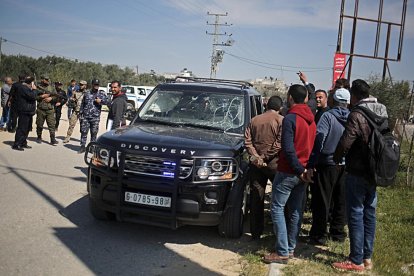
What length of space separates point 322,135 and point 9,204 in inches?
180

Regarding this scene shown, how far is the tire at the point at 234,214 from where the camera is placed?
4781 mm

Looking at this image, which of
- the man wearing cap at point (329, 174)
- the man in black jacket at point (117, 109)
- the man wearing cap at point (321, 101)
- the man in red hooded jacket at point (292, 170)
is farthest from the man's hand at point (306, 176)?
the man in black jacket at point (117, 109)

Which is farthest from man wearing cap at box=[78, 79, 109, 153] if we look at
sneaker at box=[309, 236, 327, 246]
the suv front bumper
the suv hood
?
sneaker at box=[309, 236, 327, 246]

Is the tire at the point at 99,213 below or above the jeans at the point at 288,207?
below

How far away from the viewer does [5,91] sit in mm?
13422

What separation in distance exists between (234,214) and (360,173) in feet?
5.31

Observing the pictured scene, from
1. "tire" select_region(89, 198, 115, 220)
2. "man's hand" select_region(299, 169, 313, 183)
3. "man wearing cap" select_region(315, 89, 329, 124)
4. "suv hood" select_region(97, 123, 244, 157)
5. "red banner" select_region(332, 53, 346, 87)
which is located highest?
"red banner" select_region(332, 53, 346, 87)

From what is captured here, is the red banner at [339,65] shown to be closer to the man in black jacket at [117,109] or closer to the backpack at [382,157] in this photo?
the man in black jacket at [117,109]

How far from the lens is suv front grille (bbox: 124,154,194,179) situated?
4496 millimetres

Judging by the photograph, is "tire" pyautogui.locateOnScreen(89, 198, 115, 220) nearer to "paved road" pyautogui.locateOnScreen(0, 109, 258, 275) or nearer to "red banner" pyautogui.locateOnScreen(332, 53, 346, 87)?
"paved road" pyautogui.locateOnScreen(0, 109, 258, 275)

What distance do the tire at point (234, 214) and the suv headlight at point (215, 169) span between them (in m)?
0.23

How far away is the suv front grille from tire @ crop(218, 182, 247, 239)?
670mm

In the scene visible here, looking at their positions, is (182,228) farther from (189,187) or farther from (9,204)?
(9,204)

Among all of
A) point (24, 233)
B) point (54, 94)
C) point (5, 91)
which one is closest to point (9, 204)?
point (24, 233)
